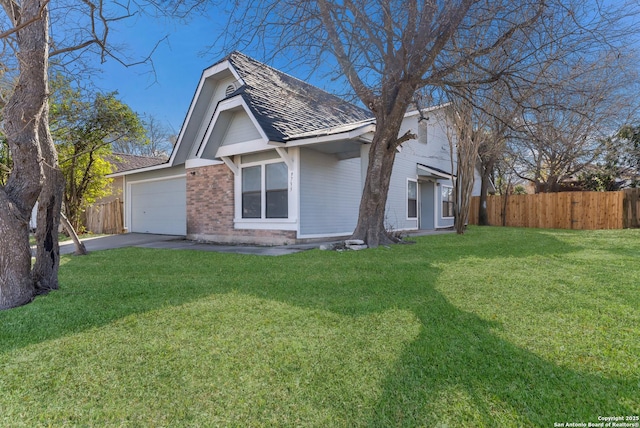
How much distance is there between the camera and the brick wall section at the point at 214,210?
10.2 metres

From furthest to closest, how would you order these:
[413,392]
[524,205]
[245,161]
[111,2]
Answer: [524,205] < [245,161] < [111,2] < [413,392]

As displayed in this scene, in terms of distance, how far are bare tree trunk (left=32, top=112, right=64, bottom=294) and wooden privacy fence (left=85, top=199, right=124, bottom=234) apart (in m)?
11.9

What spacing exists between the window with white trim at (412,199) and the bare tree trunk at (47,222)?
11944 mm

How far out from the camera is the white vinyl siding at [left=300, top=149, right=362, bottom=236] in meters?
9.36

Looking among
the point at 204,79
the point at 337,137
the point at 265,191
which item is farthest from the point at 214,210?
the point at 337,137

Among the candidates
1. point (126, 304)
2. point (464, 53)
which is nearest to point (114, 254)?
point (126, 304)

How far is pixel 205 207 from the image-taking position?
11555 millimetres

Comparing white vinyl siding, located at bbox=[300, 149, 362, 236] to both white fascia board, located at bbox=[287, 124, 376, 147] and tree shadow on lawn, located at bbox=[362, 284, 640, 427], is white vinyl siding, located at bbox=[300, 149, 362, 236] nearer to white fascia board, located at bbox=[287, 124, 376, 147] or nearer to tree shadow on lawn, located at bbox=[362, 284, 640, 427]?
white fascia board, located at bbox=[287, 124, 376, 147]

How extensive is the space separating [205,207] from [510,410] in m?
→ 11.0

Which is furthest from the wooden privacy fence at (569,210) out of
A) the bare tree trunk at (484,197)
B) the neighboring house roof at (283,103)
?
the neighboring house roof at (283,103)

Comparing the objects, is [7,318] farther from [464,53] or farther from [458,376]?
[464,53]

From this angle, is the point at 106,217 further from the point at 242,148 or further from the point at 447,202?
the point at 447,202

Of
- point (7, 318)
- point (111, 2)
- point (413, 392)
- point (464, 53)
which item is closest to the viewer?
point (413, 392)

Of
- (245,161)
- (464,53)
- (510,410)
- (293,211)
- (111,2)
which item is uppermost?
(464,53)
